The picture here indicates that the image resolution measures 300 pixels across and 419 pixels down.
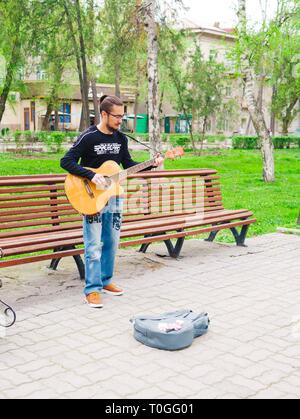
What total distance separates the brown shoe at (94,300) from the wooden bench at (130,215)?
1.93ft

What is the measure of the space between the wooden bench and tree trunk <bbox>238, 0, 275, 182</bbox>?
808 cm

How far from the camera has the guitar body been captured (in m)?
5.19

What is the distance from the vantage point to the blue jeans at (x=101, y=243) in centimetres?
525

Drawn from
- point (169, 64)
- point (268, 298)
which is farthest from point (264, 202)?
point (169, 64)

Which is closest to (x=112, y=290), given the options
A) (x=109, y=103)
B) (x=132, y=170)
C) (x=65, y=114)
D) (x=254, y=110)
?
(x=132, y=170)

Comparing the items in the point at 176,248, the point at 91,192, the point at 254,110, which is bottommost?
the point at 176,248

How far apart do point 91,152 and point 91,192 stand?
1.13ft

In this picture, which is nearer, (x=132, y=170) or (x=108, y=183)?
(x=108, y=183)

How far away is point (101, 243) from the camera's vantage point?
5410 millimetres

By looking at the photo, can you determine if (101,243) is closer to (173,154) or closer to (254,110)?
(173,154)

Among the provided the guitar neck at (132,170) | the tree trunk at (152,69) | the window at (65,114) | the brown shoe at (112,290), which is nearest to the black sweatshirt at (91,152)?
the guitar neck at (132,170)

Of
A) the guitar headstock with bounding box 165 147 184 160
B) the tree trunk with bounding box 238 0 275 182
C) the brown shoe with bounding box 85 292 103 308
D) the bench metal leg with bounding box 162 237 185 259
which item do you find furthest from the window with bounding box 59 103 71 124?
the brown shoe with bounding box 85 292 103 308

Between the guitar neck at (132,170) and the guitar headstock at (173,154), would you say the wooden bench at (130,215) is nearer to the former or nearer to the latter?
the guitar neck at (132,170)

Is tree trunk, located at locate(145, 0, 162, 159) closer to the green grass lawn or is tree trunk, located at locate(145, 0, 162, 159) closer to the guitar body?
the green grass lawn
